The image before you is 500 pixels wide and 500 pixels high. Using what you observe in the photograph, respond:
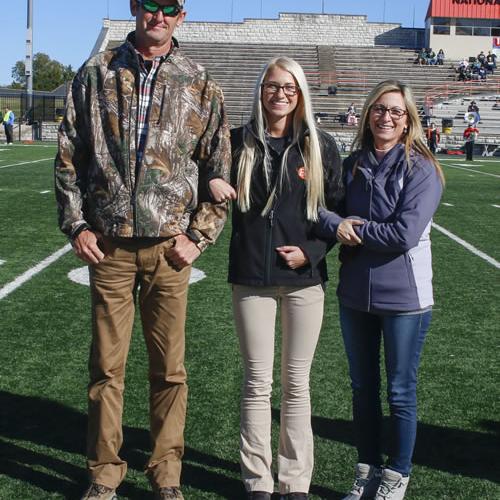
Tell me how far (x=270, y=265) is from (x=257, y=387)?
19.3 inches

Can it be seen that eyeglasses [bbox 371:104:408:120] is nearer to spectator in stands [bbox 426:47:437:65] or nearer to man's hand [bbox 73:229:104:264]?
man's hand [bbox 73:229:104:264]

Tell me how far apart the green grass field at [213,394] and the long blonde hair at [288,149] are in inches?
49.1

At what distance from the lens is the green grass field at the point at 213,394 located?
12.2ft

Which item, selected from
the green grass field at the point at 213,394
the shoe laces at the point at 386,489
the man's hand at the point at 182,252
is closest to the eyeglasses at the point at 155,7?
the man's hand at the point at 182,252

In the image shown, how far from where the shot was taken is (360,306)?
340 centimetres

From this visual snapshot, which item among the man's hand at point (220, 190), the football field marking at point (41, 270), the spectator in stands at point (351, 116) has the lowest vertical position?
the football field marking at point (41, 270)

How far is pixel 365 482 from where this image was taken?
353 cm

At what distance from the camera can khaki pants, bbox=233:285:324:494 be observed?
3.40 m

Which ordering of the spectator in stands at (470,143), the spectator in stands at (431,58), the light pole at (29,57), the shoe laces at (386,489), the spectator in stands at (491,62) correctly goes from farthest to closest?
the spectator in stands at (431,58), the spectator in stands at (491,62), the light pole at (29,57), the spectator in stands at (470,143), the shoe laces at (386,489)

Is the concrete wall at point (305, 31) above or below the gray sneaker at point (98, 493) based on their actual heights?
above

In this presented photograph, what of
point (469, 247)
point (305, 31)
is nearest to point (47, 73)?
point (305, 31)

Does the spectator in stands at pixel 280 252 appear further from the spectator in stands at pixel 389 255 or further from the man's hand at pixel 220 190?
the spectator in stands at pixel 389 255

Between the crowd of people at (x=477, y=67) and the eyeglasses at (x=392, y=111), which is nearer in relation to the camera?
the eyeglasses at (x=392, y=111)

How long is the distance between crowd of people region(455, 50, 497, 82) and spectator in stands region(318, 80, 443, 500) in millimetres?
46682
